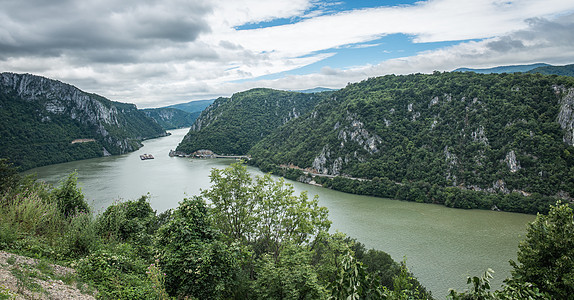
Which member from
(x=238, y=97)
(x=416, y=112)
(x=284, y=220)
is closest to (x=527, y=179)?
(x=416, y=112)

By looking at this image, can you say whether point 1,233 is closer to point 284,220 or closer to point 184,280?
point 184,280

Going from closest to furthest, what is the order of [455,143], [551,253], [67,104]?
1. [551,253]
2. [455,143]
3. [67,104]

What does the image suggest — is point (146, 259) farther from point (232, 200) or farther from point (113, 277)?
point (232, 200)

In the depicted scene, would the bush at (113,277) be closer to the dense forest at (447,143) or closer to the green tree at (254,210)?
the green tree at (254,210)

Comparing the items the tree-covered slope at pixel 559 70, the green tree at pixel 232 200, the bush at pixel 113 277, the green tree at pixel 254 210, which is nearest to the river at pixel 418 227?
the green tree at pixel 232 200

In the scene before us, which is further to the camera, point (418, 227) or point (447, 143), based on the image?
point (447, 143)

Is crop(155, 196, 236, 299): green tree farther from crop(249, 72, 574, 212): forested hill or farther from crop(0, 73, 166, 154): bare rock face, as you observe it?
crop(0, 73, 166, 154): bare rock face

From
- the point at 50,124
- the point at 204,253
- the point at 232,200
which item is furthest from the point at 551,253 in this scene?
the point at 50,124
